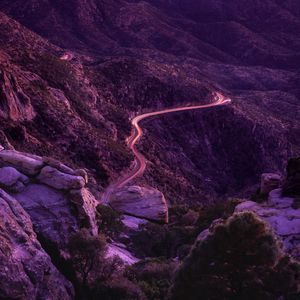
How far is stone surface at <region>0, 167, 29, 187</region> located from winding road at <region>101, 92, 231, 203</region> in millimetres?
24901

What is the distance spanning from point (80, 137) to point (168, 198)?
568 inches

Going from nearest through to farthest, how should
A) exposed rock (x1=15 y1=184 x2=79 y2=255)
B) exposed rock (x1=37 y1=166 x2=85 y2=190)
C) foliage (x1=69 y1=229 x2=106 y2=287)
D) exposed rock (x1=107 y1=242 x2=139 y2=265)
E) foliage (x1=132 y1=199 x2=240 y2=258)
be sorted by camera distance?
foliage (x1=69 y1=229 x2=106 y2=287) → exposed rock (x1=15 y1=184 x2=79 y2=255) → exposed rock (x1=37 y1=166 x2=85 y2=190) → exposed rock (x1=107 y1=242 x2=139 y2=265) → foliage (x1=132 y1=199 x2=240 y2=258)

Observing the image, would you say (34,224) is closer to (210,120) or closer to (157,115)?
(157,115)

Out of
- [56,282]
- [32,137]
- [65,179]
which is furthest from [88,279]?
[32,137]

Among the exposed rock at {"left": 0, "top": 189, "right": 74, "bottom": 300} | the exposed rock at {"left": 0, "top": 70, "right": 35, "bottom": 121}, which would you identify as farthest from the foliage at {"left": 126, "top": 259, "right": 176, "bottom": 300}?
the exposed rock at {"left": 0, "top": 70, "right": 35, "bottom": 121}

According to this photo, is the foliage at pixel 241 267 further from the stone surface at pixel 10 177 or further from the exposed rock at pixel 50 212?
the stone surface at pixel 10 177

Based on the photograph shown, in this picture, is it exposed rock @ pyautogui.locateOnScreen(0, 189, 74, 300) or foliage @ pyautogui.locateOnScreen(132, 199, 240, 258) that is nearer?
exposed rock @ pyautogui.locateOnScreen(0, 189, 74, 300)

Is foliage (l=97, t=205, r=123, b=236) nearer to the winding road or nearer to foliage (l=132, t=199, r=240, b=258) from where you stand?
foliage (l=132, t=199, r=240, b=258)

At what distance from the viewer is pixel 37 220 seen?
27.0 m

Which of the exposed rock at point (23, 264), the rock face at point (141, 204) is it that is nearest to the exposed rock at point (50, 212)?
the exposed rock at point (23, 264)

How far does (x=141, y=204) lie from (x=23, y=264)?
2760 cm

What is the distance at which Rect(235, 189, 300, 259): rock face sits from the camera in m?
27.8

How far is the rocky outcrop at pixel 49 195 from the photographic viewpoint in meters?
27.2

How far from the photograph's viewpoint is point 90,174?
216 ft
